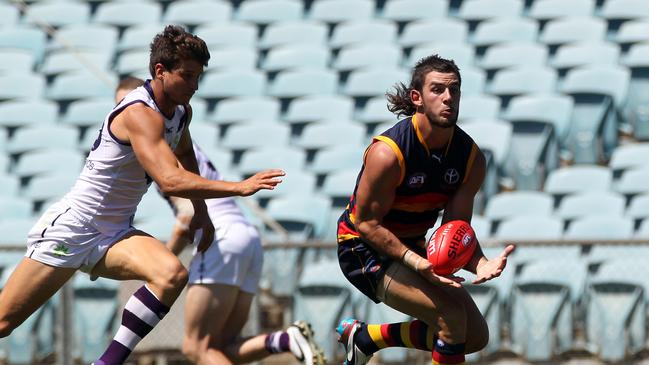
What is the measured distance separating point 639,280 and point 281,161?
4.37m

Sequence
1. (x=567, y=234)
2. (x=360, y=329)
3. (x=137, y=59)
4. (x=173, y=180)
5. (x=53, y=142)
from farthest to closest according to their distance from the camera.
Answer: (x=137, y=59), (x=53, y=142), (x=567, y=234), (x=360, y=329), (x=173, y=180)

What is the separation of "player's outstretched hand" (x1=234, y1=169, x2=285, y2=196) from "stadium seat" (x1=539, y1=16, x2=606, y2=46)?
367 inches

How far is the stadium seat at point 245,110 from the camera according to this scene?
1375 cm

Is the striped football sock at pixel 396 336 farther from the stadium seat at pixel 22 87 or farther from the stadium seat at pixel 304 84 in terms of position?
the stadium seat at pixel 22 87

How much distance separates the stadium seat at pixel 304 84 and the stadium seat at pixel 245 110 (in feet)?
0.96

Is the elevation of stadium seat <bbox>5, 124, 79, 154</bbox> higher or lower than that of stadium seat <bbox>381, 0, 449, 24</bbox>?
lower

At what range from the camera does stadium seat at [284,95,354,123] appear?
1360 centimetres

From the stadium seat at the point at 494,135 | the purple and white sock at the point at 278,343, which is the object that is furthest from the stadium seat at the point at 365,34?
the purple and white sock at the point at 278,343

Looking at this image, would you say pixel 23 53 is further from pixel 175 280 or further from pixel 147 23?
pixel 175 280

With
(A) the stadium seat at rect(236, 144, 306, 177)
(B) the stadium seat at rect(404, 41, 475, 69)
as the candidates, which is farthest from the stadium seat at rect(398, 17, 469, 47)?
(A) the stadium seat at rect(236, 144, 306, 177)

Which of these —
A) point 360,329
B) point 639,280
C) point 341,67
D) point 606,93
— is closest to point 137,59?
point 341,67

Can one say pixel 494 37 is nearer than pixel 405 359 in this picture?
No

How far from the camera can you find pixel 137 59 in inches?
588

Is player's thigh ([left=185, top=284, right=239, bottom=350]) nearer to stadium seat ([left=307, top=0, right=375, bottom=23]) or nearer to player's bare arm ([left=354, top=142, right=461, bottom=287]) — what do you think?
player's bare arm ([left=354, top=142, right=461, bottom=287])
